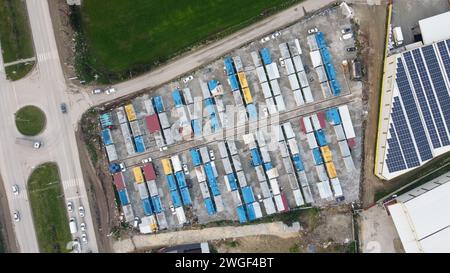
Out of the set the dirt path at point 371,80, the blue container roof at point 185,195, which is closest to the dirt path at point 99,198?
the blue container roof at point 185,195

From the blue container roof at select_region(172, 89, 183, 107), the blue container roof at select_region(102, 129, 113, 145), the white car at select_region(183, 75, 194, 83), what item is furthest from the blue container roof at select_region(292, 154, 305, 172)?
the blue container roof at select_region(102, 129, 113, 145)

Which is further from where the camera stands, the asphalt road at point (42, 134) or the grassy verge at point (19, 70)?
the grassy verge at point (19, 70)

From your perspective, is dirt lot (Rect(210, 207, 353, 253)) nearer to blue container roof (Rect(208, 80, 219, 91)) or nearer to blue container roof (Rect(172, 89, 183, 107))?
blue container roof (Rect(172, 89, 183, 107))

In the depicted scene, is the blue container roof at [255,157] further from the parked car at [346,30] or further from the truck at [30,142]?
the truck at [30,142]

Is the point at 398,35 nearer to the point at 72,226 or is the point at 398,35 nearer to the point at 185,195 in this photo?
the point at 185,195

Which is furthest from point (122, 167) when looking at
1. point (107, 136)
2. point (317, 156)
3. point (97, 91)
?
point (317, 156)
